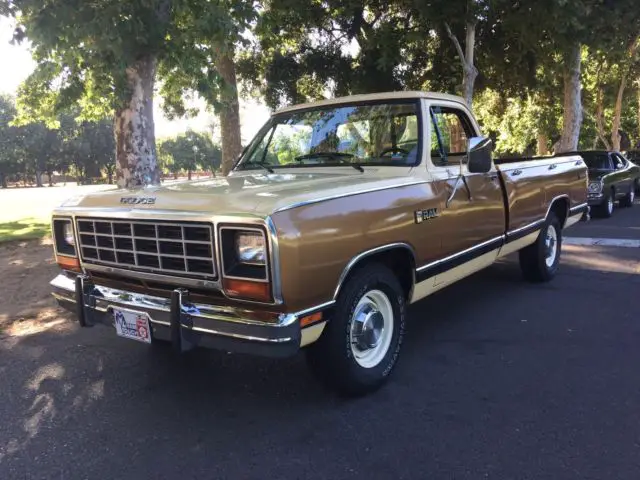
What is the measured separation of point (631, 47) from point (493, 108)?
5.28m

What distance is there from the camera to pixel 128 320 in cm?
342

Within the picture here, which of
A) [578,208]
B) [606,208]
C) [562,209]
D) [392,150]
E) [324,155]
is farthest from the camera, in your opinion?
[606,208]

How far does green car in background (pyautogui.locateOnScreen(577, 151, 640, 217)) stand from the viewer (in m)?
12.8

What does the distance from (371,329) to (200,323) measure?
115 cm

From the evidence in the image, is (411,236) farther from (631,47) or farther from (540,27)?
(631,47)

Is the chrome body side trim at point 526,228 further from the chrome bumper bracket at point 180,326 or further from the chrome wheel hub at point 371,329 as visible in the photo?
the chrome bumper bracket at point 180,326

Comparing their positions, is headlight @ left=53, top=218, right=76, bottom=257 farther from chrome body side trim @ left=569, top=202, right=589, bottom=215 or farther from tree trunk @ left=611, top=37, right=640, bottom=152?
tree trunk @ left=611, top=37, right=640, bottom=152

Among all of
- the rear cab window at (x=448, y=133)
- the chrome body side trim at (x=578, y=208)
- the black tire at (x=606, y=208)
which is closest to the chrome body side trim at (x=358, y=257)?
the rear cab window at (x=448, y=133)

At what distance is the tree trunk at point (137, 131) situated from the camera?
25.5 ft

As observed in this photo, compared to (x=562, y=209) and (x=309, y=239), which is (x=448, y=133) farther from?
(x=562, y=209)

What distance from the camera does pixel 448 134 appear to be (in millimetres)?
4973

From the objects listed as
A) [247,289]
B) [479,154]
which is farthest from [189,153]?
[247,289]

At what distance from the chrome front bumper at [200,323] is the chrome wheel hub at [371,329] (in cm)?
64

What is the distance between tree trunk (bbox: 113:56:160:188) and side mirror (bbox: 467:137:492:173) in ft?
16.7
